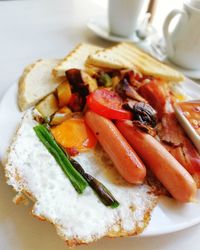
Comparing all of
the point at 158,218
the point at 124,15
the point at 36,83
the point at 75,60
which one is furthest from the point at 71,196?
the point at 124,15

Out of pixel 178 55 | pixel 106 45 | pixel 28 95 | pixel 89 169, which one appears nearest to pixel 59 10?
pixel 106 45

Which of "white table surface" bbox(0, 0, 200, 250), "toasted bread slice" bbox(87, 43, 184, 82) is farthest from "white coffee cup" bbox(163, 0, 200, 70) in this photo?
"white table surface" bbox(0, 0, 200, 250)

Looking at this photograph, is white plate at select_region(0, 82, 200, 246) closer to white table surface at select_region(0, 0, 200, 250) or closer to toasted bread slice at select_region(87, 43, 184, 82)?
white table surface at select_region(0, 0, 200, 250)

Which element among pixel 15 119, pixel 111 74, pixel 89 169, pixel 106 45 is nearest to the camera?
pixel 89 169

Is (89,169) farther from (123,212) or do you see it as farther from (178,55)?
(178,55)

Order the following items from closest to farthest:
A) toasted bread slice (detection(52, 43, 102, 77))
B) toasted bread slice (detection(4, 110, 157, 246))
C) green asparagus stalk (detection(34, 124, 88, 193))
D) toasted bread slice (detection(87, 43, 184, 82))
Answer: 1. toasted bread slice (detection(4, 110, 157, 246))
2. green asparagus stalk (detection(34, 124, 88, 193))
3. toasted bread slice (detection(52, 43, 102, 77))
4. toasted bread slice (detection(87, 43, 184, 82))

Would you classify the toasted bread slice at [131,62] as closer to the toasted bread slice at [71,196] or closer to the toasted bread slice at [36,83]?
the toasted bread slice at [36,83]

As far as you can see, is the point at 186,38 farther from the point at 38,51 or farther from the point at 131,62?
the point at 38,51
